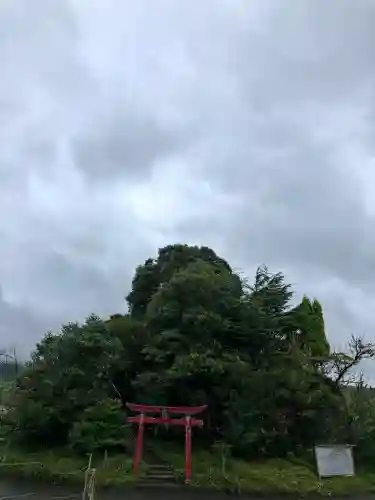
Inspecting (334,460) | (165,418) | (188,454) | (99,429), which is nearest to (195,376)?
(165,418)

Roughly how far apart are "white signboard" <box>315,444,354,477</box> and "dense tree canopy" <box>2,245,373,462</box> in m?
1.15

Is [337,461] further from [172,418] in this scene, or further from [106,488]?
[106,488]

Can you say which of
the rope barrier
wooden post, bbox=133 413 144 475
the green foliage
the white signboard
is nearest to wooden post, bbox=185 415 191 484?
wooden post, bbox=133 413 144 475

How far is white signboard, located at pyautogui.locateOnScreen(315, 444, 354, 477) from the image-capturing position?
786 inches

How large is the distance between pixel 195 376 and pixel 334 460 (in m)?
5.50

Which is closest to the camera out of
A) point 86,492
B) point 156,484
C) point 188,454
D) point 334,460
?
point 86,492

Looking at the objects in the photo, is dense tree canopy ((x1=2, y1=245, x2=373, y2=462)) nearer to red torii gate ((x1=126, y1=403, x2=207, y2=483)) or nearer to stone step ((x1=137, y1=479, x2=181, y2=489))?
red torii gate ((x1=126, y1=403, x2=207, y2=483))

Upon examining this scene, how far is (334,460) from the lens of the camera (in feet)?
66.3

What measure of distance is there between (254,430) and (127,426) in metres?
4.42

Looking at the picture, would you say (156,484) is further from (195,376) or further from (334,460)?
(334,460)

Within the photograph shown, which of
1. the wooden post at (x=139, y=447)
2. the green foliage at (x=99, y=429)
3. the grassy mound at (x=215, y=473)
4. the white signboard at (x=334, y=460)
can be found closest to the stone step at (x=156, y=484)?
the grassy mound at (x=215, y=473)

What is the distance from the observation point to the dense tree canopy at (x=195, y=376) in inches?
818

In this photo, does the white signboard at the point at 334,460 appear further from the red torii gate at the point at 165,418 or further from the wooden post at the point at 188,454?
the wooden post at the point at 188,454

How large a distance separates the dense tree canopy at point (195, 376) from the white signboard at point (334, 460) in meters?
1.15
